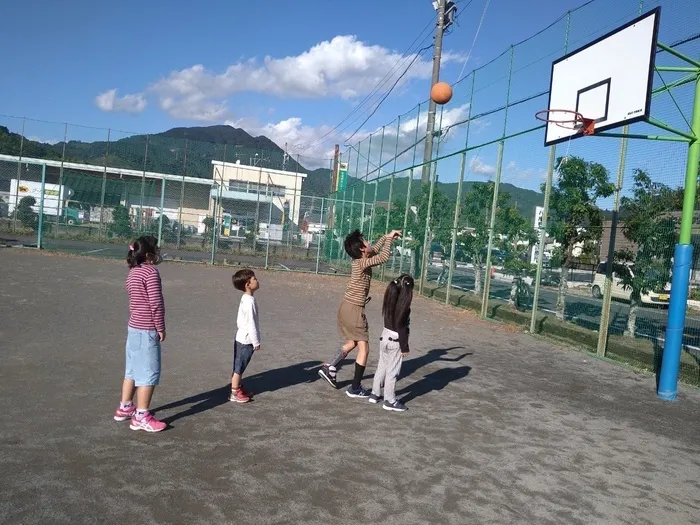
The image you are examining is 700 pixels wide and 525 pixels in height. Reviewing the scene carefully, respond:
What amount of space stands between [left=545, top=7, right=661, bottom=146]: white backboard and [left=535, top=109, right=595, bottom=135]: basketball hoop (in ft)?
0.17

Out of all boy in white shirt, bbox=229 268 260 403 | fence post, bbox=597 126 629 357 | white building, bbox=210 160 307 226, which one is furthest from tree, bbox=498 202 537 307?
white building, bbox=210 160 307 226

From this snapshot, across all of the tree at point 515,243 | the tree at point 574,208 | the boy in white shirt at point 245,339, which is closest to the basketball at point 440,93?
the tree at point 515,243

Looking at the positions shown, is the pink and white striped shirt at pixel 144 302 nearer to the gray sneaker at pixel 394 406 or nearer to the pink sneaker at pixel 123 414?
the pink sneaker at pixel 123 414

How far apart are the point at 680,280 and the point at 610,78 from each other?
3.26m

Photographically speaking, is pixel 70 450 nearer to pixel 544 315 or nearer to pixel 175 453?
pixel 175 453

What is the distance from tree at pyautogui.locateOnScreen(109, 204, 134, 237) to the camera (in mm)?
28391

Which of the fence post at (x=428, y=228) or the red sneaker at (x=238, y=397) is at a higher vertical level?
the fence post at (x=428, y=228)

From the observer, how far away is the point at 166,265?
71.0ft

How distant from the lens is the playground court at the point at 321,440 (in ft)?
13.1

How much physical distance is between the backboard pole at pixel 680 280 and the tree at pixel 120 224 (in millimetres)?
25362

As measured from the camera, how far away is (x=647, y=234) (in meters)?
9.99

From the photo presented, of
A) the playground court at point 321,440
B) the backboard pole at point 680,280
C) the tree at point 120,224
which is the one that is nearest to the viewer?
the playground court at point 321,440

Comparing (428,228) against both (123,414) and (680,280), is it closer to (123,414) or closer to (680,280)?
(680,280)

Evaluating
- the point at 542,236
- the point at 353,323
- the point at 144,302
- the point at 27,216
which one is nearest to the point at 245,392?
the point at 353,323
